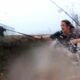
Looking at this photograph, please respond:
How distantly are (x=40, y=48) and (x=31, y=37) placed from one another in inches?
11.6

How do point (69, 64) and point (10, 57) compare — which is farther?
point (10, 57)

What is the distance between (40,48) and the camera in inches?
188

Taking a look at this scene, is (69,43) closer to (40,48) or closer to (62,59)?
(62,59)

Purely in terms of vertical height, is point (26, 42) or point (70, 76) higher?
point (26, 42)

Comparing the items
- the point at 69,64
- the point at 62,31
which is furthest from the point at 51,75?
the point at 62,31

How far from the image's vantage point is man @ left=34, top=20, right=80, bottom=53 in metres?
4.07

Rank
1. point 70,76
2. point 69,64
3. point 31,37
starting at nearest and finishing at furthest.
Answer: point 70,76 < point 69,64 < point 31,37

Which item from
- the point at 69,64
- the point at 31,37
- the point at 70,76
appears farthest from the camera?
the point at 31,37

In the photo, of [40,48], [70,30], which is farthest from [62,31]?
[40,48]

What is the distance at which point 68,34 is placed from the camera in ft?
13.5

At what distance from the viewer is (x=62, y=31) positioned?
163 inches

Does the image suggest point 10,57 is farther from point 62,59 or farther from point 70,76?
point 70,76

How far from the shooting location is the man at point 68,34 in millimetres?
4070

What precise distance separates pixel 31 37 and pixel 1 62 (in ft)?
1.69
